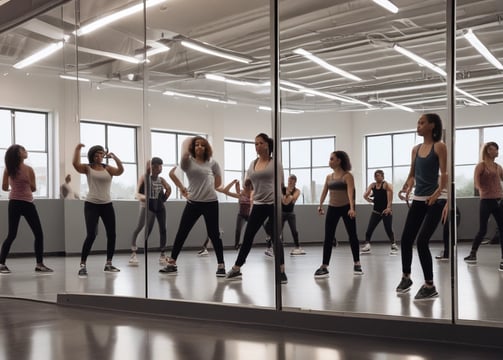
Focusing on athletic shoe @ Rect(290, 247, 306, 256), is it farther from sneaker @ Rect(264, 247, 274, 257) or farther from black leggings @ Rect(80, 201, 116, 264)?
black leggings @ Rect(80, 201, 116, 264)

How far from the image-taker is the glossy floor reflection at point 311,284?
159 inches

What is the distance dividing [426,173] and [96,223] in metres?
3.21

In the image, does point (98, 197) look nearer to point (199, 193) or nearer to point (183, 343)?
point (199, 193)

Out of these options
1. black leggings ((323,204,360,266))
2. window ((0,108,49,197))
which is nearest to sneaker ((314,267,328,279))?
black leggings ((323,204,360,266))

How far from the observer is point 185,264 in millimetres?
5234

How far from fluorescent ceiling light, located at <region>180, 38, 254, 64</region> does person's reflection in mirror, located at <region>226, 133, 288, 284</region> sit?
71 cm

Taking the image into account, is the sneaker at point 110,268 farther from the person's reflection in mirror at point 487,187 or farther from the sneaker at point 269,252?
the person's reflection in mirror at point 487,187

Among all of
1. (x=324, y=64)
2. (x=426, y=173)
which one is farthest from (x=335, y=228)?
(x=324, y=64)

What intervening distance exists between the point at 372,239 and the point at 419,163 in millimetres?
840

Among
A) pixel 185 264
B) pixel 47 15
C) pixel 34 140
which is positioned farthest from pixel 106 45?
pixel 34 140

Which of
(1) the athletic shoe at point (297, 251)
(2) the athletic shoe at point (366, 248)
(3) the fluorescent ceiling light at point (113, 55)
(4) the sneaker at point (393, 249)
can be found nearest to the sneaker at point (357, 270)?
(2) the athletic shoe at point (366, 248)

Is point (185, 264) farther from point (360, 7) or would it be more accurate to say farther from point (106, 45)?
point (360, 7)

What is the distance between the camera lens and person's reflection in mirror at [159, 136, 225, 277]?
5.02 m

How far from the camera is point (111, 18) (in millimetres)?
5316
